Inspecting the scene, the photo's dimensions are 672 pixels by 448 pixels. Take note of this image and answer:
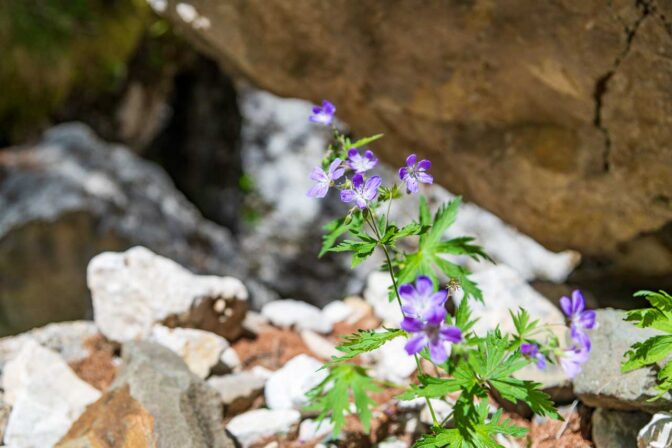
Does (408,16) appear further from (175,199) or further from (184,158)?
(184,158)

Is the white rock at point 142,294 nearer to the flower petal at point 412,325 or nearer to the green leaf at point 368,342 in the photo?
the green leaf at point 368,342

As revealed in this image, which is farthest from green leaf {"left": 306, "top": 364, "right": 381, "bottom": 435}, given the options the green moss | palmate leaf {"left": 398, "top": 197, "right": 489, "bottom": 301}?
the green moss

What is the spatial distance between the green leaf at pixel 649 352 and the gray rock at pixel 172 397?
50.8 inches

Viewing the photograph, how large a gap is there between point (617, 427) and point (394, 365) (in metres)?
0.93

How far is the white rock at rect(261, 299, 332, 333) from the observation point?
129 inches

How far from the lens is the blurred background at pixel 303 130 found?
2.55 meters

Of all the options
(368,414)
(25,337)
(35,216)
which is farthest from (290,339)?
(35,216)

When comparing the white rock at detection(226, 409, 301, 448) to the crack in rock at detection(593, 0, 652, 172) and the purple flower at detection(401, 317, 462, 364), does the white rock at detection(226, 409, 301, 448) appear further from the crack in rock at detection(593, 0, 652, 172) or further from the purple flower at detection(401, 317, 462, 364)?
the crack in rock at detection(593, 0, 652, 172)

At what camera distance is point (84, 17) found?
5668mm

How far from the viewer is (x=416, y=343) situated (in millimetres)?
1467

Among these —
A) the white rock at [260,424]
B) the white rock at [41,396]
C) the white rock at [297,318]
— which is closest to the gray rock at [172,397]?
the white rock at [260,424]

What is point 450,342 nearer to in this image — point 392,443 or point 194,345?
point 392,443

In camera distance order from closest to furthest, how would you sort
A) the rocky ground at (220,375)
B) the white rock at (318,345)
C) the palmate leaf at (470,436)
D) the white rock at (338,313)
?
the palmate leaf at (470,436) → the rocky ground at (220,375) → the white rock at (318,345) → the white rock at (338,313)

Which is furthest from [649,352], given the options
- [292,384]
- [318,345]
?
[318,345]
